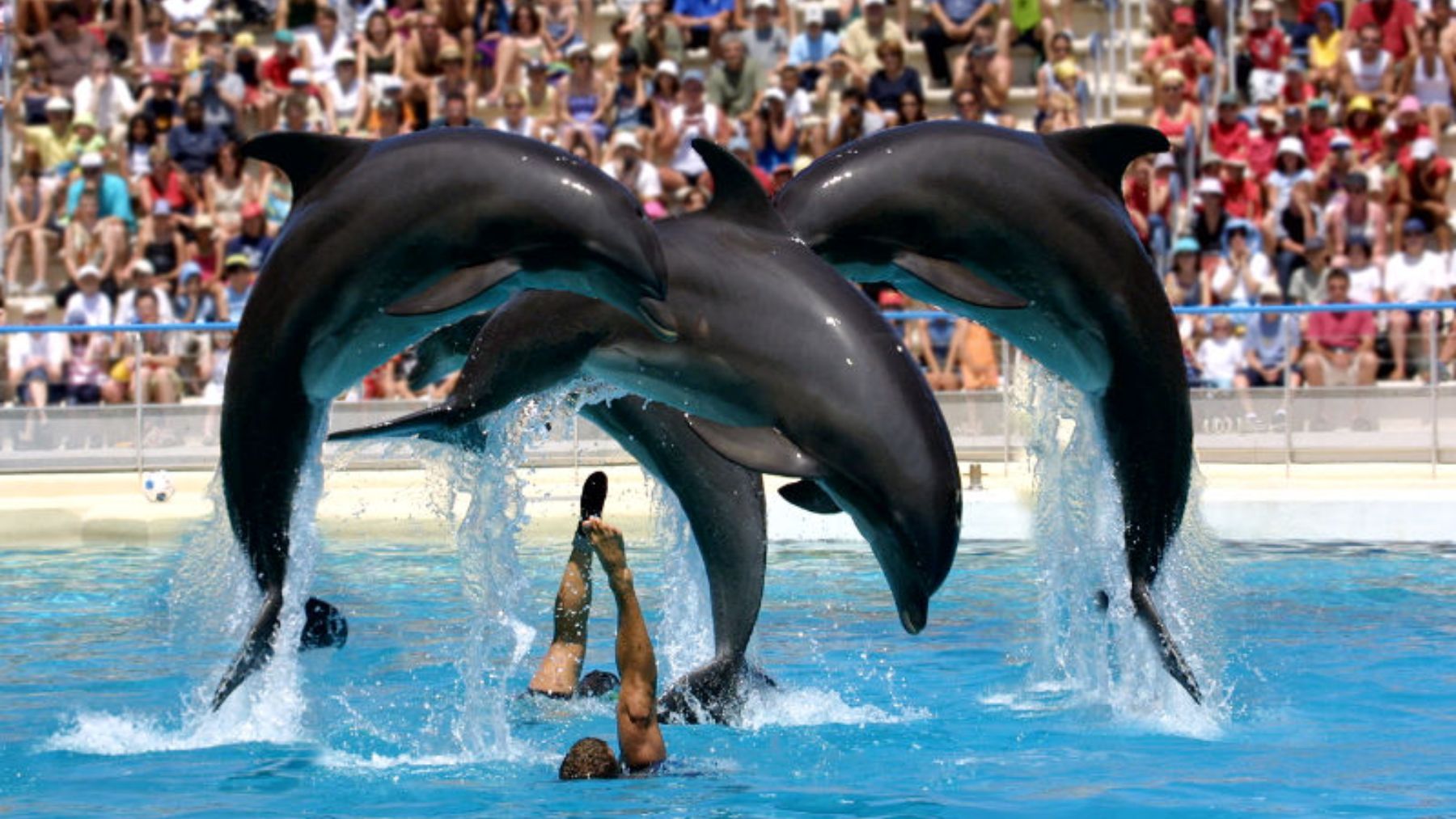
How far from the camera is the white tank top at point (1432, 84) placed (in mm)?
19344

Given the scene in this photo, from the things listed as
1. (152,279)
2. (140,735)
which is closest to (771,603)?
(140,735)

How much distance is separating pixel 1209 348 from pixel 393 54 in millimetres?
9392

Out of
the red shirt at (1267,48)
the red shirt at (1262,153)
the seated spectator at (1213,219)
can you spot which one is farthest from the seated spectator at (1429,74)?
the seated spectator at (1213,219)

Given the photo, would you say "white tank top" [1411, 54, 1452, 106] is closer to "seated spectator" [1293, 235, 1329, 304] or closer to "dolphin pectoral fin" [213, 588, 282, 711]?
"seated spectator" [1293, 235, 1329, 304]

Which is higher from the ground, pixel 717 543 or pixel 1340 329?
pixel 717 543

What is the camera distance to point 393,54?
20.8m

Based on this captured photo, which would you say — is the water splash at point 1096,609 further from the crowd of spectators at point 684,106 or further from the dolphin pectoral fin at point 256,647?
the crowd of spectators at point 684,106

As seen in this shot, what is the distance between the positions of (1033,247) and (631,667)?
2.06 metres

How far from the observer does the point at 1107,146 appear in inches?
311

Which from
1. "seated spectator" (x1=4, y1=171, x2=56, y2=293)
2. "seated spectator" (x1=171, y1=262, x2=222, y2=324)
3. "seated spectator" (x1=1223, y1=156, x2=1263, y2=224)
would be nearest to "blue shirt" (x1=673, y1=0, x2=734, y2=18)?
"seated spectator" (x1=1223, y1=156, x2=1263, y2=224)

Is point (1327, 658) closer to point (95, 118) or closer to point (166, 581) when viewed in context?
point (166, 581)

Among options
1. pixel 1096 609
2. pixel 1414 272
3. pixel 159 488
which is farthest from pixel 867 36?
pixel 1096 609

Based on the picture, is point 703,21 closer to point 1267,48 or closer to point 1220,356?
point 1267,48

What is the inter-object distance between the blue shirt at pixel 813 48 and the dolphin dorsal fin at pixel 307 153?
13604 millimetres
